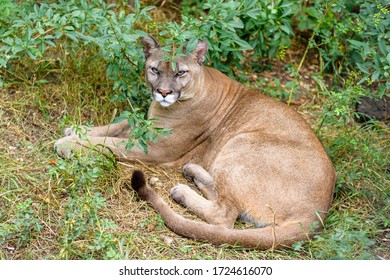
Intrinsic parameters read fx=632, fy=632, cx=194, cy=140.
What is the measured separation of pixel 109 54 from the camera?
5.45 meters

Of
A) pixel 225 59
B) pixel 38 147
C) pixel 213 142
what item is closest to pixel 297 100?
pixel 225 59

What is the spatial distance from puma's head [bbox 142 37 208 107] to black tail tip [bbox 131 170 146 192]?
0.76 m

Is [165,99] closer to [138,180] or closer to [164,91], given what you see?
[164,91]

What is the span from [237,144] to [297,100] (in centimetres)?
186

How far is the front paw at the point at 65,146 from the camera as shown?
525 cm

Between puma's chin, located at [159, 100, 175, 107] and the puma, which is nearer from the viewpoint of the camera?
the puma

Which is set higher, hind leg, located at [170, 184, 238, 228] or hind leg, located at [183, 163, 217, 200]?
hind leg, located at [170, 184, 238, 228]

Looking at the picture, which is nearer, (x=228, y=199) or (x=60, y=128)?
(x=228, y=199)

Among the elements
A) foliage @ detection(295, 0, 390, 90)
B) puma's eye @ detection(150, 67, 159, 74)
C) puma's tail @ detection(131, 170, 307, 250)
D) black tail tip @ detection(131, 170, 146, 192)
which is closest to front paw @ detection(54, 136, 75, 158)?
black tail tip @ detection(131, 170, 146, 192)

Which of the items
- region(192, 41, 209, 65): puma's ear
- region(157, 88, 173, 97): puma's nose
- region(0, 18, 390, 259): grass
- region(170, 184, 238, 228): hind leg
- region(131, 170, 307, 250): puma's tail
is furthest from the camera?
region(192, 41, 209, 65): puma's ear

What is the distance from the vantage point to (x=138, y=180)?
4.91 meters

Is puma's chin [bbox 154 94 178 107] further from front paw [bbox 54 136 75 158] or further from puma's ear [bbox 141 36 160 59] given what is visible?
front paw [bbox 54 136 75 158]

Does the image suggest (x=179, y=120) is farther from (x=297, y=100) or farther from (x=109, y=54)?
(x=297, y=100)

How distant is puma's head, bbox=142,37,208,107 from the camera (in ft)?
17.6
